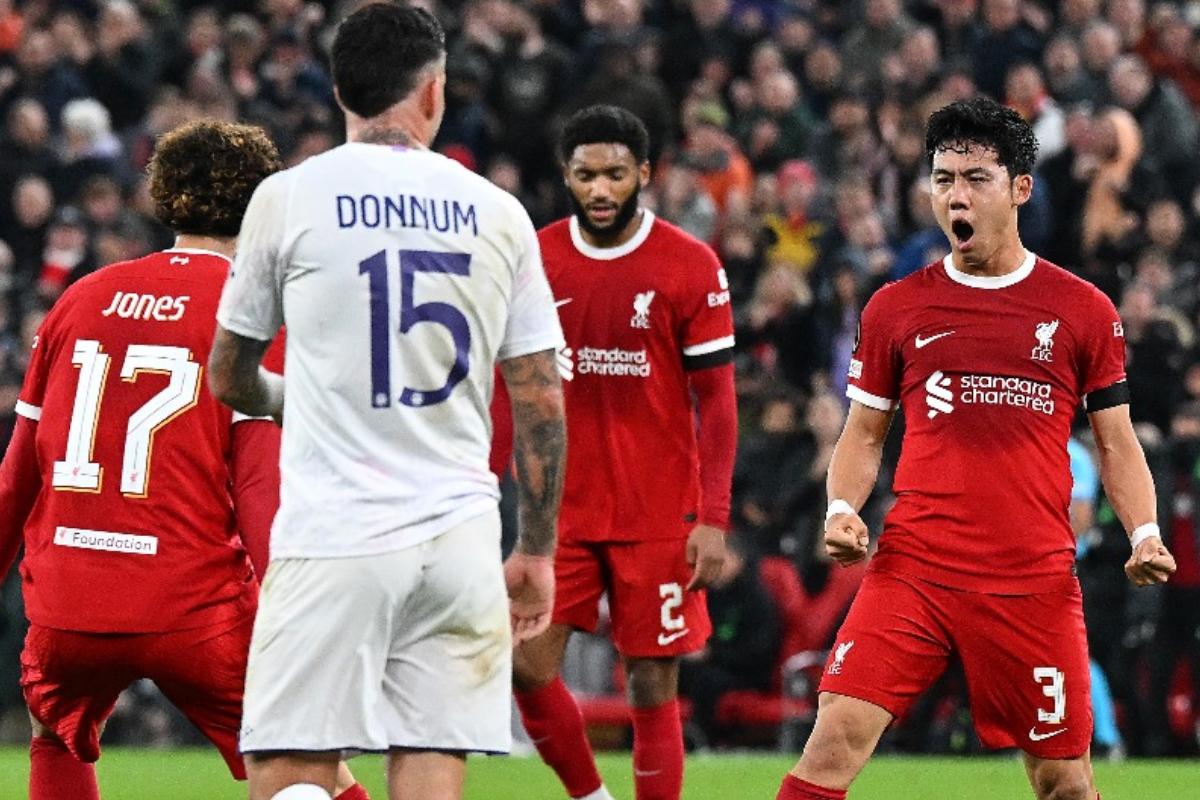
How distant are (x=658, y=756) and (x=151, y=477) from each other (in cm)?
317

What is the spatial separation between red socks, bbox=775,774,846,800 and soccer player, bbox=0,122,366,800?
1.24 metres

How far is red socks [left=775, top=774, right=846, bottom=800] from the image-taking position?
6.53 m

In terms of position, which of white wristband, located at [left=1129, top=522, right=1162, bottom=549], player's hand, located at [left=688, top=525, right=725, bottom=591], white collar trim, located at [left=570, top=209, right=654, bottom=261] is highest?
white collar trim, located at [left=570, top=209, right=654, bottom=261]

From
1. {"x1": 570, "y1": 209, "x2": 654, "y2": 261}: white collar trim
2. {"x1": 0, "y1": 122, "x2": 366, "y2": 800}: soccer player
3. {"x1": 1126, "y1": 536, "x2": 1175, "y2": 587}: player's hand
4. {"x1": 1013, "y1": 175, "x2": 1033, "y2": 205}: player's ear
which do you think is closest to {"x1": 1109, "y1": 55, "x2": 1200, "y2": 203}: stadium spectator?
{"x1": 570, "y1": 209, "x2": 654, "y2": 261}: white collar trim

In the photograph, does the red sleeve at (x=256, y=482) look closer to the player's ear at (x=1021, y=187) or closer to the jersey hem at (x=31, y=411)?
the jersey hem at (x=31, y=411)

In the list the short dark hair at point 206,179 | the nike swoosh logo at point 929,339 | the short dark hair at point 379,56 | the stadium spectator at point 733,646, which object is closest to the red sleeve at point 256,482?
the short dark hair at point 206,179

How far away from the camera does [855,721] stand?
259 inches

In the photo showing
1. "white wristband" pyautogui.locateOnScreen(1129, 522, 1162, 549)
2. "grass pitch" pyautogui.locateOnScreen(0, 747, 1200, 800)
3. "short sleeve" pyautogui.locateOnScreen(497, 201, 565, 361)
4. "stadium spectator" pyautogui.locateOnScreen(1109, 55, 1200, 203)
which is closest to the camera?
"short sleeve" pyautogui.locateOnScreen(497, 201, 565, 361)

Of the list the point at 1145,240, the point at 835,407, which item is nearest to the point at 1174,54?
the point at 1145,240

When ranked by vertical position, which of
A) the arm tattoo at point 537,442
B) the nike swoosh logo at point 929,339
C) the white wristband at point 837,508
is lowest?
the white wristband at point 837,508

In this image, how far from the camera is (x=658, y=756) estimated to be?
341 inches

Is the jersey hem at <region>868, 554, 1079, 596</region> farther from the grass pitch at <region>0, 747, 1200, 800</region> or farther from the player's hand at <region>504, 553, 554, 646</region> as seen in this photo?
the grass pitch at <region>0, 747, 1200, 800</region>

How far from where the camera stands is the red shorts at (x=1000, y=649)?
6.72m

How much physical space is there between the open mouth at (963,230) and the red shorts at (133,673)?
7.73ft
